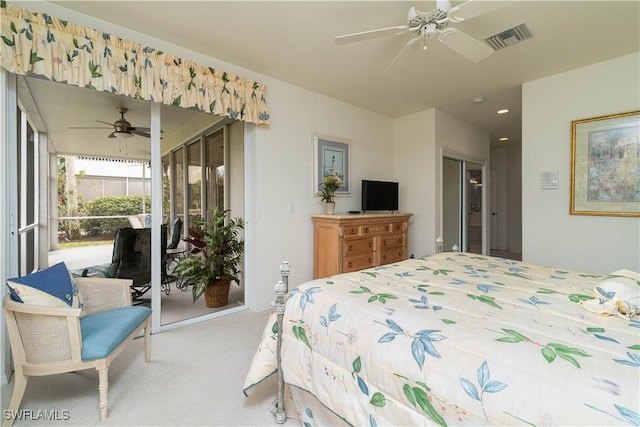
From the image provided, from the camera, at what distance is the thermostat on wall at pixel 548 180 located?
3.33 metres

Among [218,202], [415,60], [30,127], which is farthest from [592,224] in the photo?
[30,127]

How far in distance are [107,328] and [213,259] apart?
4.75 ft

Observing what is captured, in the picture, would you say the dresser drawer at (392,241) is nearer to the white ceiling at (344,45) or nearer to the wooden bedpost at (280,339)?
the white ceiling at (344,45)

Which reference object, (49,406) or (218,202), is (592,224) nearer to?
(218,202)

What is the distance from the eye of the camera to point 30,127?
239 centimetres

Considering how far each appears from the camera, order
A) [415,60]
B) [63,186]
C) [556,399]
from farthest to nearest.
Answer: [415,60]
[63,186]
[556,399]

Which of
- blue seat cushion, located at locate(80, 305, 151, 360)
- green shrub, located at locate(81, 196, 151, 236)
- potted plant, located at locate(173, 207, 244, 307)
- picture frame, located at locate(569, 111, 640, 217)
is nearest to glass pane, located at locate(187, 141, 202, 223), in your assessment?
potted plant, located at locate(173, 207, 244, 307)

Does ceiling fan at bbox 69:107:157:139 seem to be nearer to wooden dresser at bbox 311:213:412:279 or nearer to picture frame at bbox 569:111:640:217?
wooden dresser at bbox 311:213:412:279

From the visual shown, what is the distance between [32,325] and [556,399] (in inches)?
92.9

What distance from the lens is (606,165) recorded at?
117 inches

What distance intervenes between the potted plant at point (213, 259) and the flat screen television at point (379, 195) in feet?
6.07

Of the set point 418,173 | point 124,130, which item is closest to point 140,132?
point 124,130

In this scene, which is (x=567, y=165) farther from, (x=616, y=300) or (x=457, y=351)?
(x=457, y=351)

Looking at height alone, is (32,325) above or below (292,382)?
above
